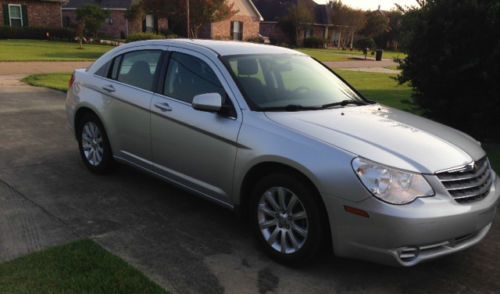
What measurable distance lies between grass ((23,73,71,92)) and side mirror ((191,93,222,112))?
31.6 ft

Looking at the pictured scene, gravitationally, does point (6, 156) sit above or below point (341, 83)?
below

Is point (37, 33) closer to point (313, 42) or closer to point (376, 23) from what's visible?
point (313, 42)

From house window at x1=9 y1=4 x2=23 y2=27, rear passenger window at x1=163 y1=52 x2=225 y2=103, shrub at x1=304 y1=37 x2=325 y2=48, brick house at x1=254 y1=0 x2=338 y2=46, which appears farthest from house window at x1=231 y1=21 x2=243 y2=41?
rear passenger window at x1=163 y1=52 x2=225 y2=103

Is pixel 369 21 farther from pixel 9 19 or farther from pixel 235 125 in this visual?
pixel 235 125

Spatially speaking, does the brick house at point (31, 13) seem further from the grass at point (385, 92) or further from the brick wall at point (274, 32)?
the grass at point (385, 92)

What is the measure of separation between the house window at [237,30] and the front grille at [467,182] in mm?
47739

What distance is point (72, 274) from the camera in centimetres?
344

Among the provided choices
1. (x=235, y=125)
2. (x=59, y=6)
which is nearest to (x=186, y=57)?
(x=235, y=125)

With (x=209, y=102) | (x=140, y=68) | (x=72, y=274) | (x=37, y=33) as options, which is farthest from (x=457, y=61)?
(x=37, y=33)

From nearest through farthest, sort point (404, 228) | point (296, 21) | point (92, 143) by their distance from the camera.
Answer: point (404, 228) → point (92, 143) → point (296, 21)

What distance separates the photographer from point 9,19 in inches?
1489

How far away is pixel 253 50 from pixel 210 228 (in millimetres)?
1802

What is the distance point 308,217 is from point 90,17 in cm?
3519

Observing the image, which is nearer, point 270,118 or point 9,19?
point 270,118
